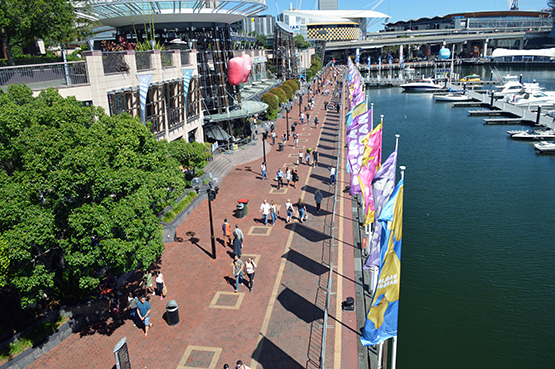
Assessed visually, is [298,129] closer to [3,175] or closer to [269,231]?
[269,231]

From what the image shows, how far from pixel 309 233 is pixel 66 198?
13481 mm

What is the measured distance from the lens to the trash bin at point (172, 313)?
53.8ft

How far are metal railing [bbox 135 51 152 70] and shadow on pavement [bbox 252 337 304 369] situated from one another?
2279 centimetres

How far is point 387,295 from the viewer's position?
40.3ft

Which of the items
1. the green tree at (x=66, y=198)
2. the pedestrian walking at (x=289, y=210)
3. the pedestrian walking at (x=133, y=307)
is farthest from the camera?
the pedestrian walking at (x=289, y=210)

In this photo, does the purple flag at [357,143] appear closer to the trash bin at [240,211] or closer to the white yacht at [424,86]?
the trash bin at [240,211]

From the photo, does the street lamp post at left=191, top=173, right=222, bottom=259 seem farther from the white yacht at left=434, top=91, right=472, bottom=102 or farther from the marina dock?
the white yacht at left=434, top=91, right=472, bottom=102

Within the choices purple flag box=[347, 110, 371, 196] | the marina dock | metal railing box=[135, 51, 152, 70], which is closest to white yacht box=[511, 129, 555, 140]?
the marina dock

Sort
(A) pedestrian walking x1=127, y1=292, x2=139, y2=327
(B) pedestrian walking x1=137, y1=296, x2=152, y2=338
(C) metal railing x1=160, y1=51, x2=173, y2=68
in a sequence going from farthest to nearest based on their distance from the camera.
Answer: (C) metal railing x1=160, y1=51, x2=173, y2=68 < (A) pedestrian walking x1=127, y1=292, x2=139, y2=327 < (B) pedestrian walking x1=137, y1=296, x2=152, y2=338

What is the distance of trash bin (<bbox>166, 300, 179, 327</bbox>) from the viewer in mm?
16391

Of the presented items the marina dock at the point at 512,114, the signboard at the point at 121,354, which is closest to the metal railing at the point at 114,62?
the signboard at the point at 121,354

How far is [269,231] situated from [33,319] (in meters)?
12.5

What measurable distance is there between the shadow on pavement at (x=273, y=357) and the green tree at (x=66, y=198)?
5137mm

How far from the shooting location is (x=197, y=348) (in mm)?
15242
